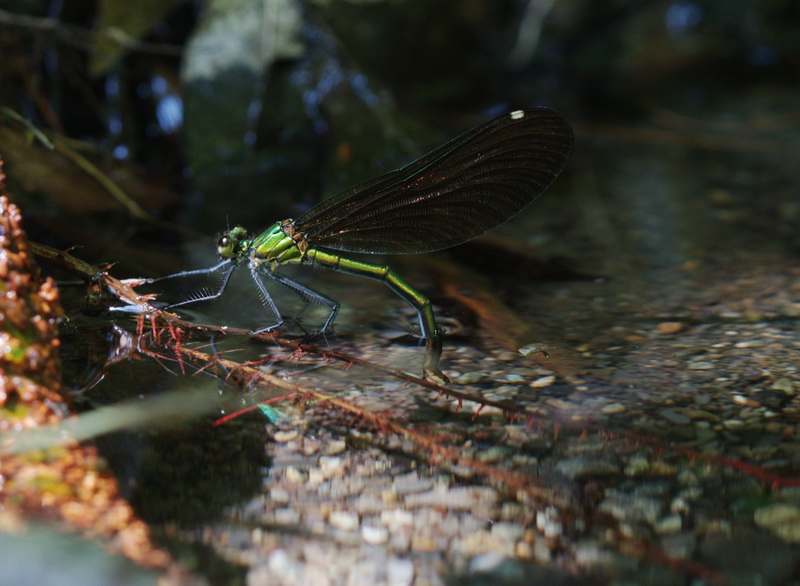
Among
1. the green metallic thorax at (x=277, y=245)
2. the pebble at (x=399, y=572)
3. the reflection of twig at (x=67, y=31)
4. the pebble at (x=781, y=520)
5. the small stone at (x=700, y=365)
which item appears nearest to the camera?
the pebble at (x=399, y=572)

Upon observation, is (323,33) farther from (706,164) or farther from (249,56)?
(706,164)

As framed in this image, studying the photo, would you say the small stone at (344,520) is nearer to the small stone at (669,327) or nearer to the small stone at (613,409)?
the small stone at (613,409)

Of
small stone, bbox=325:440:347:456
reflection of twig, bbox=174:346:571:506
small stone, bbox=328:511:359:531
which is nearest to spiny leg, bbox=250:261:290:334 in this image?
reflection of twig, bbox=174:346:571:506

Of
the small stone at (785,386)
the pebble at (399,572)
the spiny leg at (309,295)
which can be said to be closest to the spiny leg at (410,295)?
the spiny leg at (309,295)

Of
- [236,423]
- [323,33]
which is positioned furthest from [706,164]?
[236,423]

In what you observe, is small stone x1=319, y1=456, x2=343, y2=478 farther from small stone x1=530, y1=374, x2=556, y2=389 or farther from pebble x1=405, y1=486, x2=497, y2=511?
small stone x1=530, y1=374, x2=556, y2=389

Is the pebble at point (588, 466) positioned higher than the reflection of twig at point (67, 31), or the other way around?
the reflection of twig at point (67, 31)

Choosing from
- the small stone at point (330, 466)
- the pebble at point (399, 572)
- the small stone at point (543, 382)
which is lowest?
the pebble at point (399, 572)
